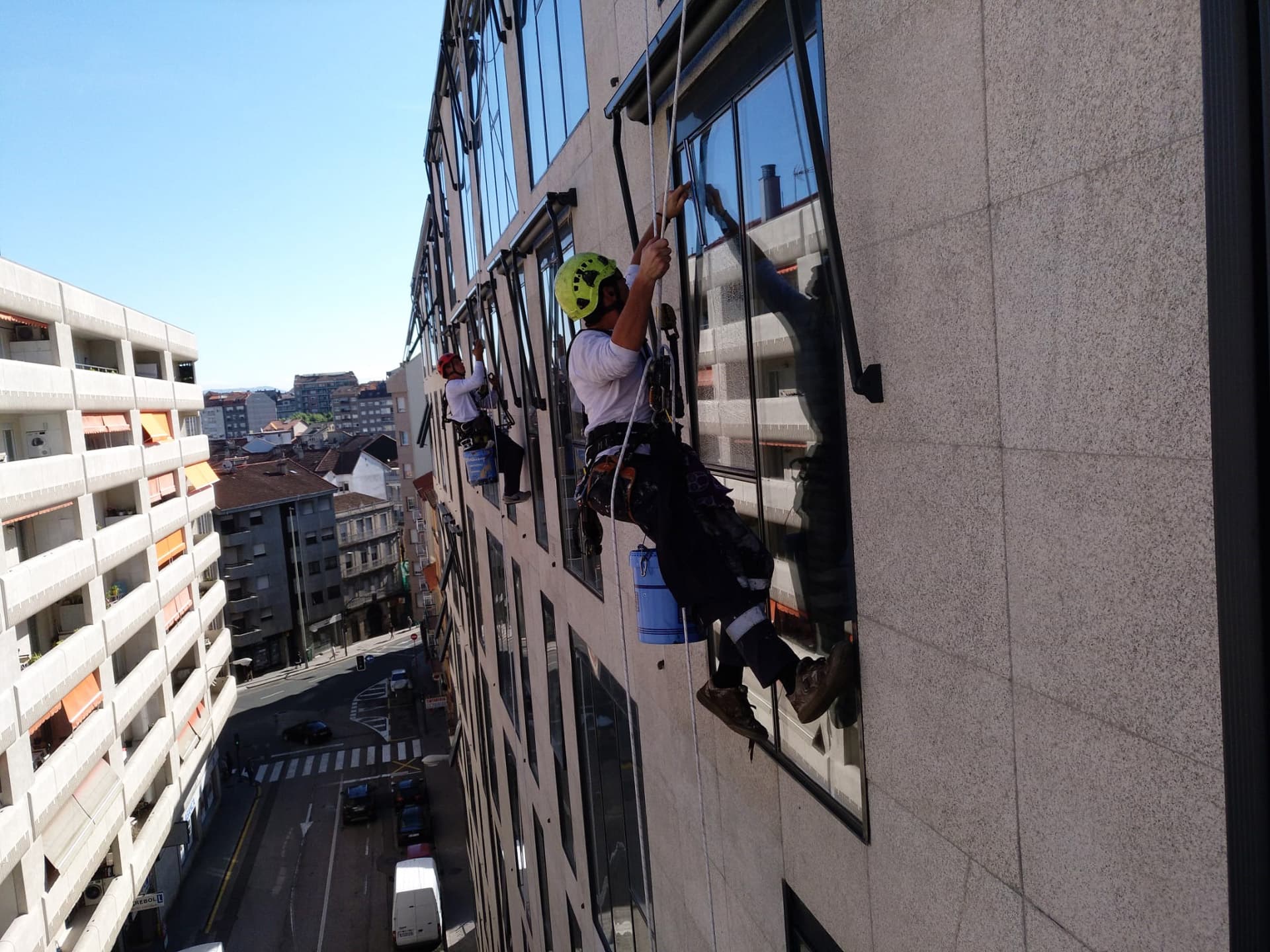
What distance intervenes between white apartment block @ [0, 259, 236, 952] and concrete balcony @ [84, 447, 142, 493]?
0.07 meters

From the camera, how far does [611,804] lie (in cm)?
895

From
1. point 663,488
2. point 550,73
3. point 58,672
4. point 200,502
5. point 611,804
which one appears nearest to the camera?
point 663,488

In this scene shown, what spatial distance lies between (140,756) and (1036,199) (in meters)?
27.7

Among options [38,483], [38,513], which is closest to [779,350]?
[38,483]

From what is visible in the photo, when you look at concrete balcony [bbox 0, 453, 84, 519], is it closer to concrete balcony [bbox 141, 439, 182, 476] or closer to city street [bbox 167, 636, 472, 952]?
concrete balcony [bbox 141, 439, 182, 476]

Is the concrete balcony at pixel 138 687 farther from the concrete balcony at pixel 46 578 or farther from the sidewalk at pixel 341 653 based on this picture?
the sidewalk at pixel 341 653

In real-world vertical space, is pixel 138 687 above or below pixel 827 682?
below

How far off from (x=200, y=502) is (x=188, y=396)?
12.5 ft

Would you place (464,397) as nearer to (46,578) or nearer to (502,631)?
(502,631)

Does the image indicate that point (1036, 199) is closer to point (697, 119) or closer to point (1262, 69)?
point (1262, 69)

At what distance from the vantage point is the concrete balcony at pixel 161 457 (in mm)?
25797

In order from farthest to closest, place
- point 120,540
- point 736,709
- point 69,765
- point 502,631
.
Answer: point 120,540, point 69,765, point 502,631, point 736,709

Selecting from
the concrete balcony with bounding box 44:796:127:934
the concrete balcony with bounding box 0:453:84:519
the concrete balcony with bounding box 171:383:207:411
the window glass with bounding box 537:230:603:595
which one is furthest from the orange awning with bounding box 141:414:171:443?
the window glass with bounding box 537:230:603:595

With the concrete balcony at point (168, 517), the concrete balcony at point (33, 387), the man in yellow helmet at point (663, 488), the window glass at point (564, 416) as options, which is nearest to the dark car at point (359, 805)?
the concrete balcony at point (168, 517)
